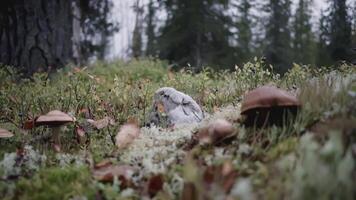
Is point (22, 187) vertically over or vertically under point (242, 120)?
under

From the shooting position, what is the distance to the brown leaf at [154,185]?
9.00 ft

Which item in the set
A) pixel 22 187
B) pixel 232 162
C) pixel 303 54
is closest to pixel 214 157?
pixel 232 162

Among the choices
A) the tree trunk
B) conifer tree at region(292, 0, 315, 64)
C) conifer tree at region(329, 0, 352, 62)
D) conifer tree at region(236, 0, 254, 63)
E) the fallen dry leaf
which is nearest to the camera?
the fallen dry leaf

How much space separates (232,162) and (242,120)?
694mm

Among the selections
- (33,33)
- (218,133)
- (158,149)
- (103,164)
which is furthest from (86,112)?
(33,33)

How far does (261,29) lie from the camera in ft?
88.9

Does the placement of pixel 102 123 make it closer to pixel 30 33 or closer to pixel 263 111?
pixel 263 111

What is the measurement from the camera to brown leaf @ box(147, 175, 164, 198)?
2742 millimetres

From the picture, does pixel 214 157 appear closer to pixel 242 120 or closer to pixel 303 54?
pixel 242 120

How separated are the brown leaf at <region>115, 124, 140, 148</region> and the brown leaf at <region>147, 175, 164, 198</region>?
3.00ft

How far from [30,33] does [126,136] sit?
237 inches

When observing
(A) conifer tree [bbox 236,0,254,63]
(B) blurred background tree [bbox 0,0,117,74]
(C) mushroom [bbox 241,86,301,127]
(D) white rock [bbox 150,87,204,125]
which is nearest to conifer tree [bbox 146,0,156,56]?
(A) conifer tree [bbox 236,0,254,63]

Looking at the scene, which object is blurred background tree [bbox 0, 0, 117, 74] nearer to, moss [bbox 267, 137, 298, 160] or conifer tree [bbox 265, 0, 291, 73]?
moss [bbox 267, 137, 298, 160]

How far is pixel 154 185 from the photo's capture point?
109 inches
